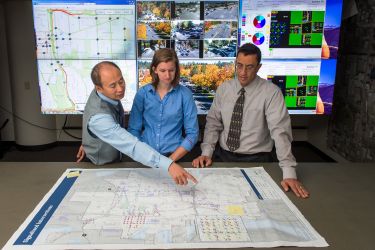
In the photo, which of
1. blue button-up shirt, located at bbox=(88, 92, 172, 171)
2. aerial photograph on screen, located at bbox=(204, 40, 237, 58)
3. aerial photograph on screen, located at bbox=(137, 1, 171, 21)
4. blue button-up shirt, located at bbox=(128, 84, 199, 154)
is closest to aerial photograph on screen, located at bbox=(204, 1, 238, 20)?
aerial photograph on screen, located at bbox=(204, 40, 237, 58)

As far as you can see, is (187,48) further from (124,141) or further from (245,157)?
(124,141)

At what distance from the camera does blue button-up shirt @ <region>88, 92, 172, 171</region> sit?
134 centimetres

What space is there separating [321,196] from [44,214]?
3.08 ft

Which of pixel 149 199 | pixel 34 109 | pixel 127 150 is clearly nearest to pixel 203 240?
pixel 149 199

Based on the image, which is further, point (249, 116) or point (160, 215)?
point (249, 116)

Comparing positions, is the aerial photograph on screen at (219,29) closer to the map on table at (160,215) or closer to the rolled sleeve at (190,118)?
the rolled sleeve at (190,118)

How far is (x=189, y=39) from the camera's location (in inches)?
126

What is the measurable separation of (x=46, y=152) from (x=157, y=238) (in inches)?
132

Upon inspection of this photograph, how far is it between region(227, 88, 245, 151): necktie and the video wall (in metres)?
1.44

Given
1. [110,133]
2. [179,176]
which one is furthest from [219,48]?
[179,176]

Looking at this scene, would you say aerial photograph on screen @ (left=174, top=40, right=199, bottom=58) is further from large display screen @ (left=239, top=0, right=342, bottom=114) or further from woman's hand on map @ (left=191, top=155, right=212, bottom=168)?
woman's hand on map @ (left=191, top=155, right=212, bottom=168)

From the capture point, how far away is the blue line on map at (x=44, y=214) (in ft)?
3.09

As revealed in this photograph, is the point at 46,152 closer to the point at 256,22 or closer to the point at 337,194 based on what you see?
the point at 256,22

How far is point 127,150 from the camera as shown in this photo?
139cm
